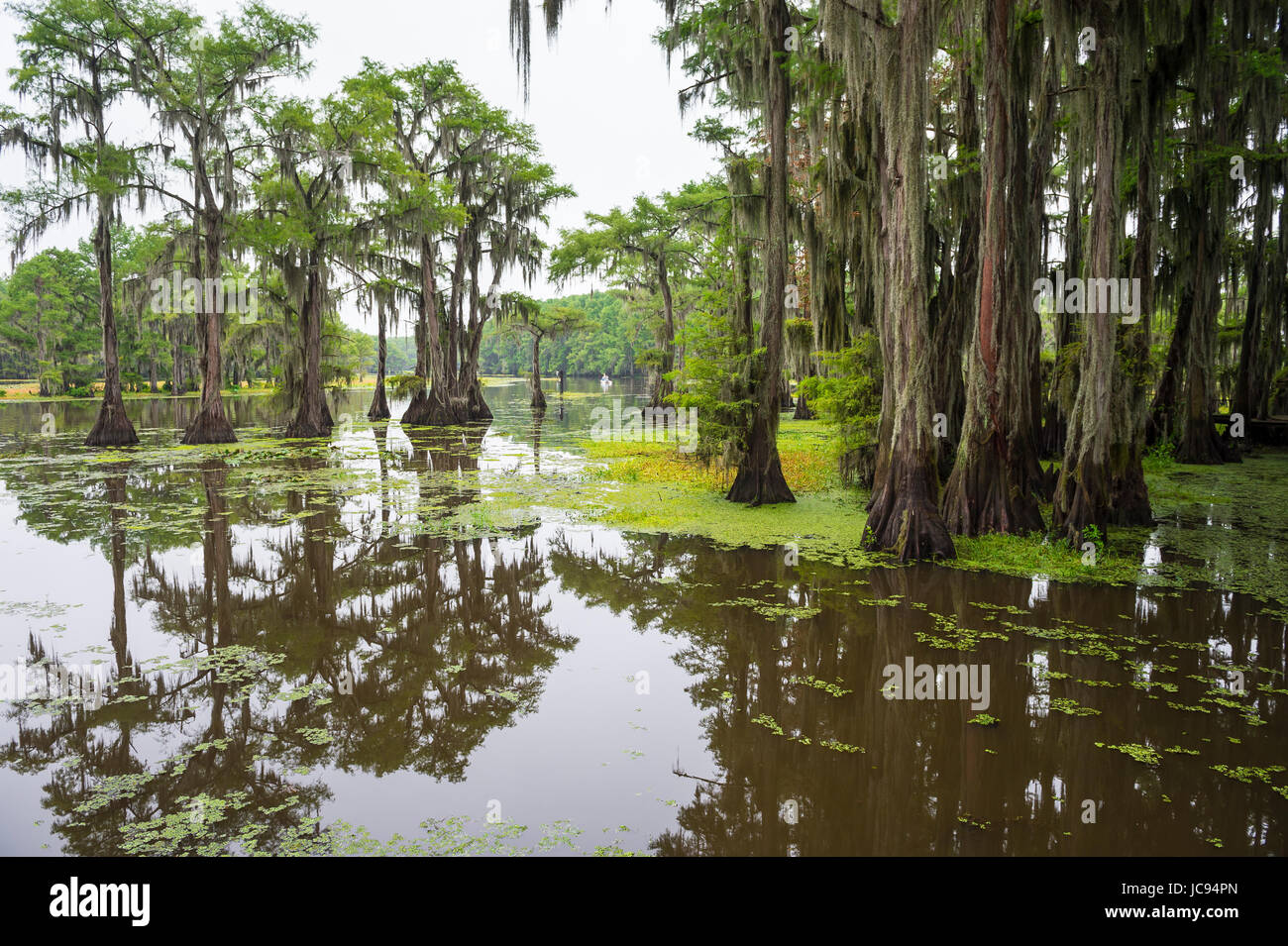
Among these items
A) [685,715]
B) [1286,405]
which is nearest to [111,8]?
[685,715]

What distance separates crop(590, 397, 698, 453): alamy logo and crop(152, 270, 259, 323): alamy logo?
511 inches

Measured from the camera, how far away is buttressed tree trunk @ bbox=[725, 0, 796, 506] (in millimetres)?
11492

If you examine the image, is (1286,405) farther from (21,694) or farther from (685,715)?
(21,694)

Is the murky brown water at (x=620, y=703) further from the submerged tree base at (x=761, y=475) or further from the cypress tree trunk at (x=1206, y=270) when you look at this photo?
the cypress tree trunk at (x=1206, y=270)

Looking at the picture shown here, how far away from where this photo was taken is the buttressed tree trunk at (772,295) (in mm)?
11492

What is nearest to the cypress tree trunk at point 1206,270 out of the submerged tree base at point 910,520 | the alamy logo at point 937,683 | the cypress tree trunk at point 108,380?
the submerged tree base at point 910,520

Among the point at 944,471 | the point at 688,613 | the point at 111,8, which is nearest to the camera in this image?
the point at 688,613

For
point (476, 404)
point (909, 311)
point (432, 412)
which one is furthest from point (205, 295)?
point (909, 311)

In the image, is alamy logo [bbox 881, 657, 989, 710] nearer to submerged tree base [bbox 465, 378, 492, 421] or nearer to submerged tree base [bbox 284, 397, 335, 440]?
submerged tree base [bbox 284, 397, 335, 440]

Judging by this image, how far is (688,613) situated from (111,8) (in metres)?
24.2
